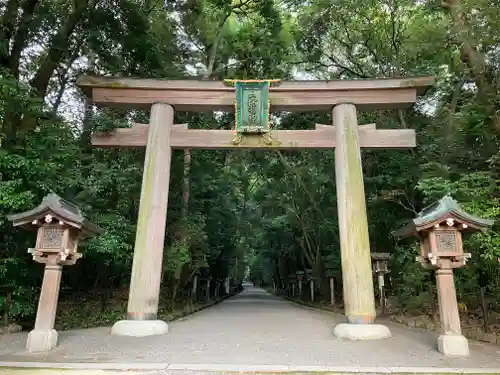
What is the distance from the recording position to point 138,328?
7.72 metres

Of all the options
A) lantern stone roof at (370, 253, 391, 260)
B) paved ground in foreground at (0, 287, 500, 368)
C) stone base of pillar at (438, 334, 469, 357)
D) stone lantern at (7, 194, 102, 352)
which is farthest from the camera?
lantern stone roof at (370, 253, 391, 260)

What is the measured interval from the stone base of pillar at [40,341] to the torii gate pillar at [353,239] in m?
5.65

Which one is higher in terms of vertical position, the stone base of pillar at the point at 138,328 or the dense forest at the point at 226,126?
the dense forest at the point at 226,126

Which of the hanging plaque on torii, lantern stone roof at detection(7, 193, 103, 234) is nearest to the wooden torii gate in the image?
the hanging plaque on torii

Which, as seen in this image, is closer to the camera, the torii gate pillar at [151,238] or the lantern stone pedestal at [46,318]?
the lantern stone pedestal at [46,318]

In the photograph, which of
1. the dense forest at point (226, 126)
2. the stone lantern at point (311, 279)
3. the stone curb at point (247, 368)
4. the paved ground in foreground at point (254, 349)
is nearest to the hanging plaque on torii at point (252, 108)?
the dense forest at point (226, 126)

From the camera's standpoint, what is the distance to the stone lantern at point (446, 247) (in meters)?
6.52

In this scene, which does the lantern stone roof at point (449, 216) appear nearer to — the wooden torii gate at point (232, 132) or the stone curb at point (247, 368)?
the wooden torii gate at point (232, 132)

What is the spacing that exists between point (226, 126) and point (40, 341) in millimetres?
12187

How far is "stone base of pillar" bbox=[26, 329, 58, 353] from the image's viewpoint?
645 cm

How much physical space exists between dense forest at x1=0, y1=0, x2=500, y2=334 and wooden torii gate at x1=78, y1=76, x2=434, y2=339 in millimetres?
999

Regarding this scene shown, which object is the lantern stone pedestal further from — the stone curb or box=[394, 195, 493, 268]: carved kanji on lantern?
box=[394, 195, 493, 268]: carved kanji on lantern

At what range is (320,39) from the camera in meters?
15.2

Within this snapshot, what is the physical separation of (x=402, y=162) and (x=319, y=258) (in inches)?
351
